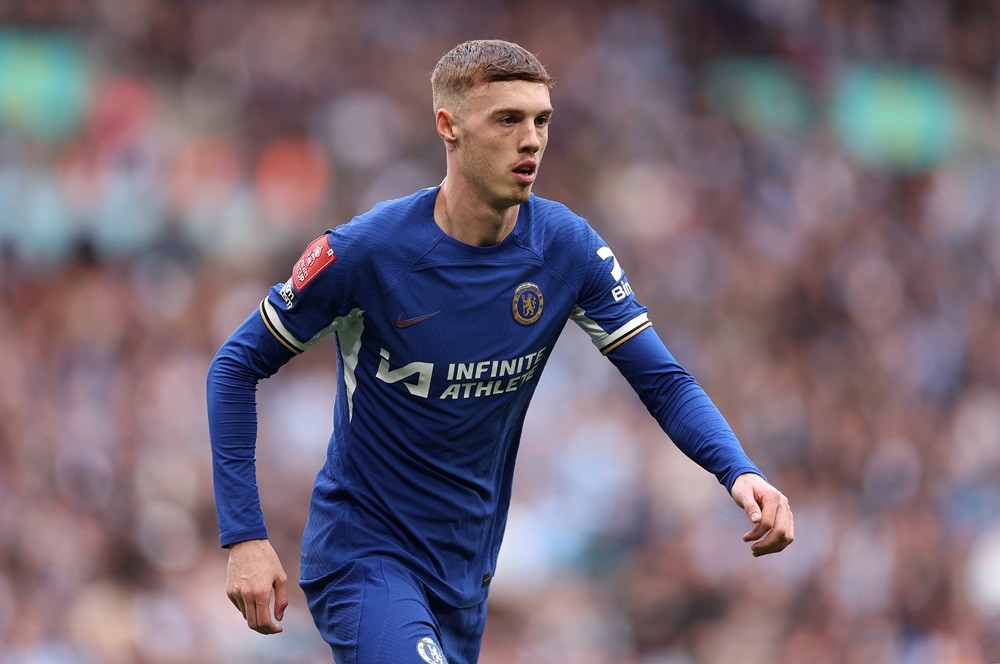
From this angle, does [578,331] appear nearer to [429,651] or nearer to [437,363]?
[437,363]

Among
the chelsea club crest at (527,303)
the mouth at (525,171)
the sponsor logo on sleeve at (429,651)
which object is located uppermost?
the mouth at (525,171)

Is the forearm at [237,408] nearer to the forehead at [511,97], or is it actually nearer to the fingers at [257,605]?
the fingers at [257,605]

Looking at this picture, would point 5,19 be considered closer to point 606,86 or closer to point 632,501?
point 606,86

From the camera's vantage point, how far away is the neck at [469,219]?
496cm

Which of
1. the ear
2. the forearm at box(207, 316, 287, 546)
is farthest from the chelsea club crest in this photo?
the forearm at box(207, 316, 287, 546)

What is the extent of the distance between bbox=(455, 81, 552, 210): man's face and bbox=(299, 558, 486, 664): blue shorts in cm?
126

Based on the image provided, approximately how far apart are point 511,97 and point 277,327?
105 centimetres

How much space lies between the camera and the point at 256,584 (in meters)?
4.67

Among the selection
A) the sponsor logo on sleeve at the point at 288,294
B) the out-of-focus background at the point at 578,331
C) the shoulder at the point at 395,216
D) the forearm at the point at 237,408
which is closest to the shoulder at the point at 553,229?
the shoulder at the point at 395,216

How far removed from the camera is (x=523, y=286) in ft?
16.5

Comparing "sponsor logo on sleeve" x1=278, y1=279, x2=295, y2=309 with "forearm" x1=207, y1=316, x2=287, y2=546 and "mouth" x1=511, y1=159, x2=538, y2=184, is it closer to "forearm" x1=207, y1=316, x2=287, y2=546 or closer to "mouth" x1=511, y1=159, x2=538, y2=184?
"forearm" x1=207, y1=316, x2=287, y2=546

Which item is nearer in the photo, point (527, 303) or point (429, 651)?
point (429, 651)

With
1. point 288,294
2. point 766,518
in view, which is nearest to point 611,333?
point 766,518

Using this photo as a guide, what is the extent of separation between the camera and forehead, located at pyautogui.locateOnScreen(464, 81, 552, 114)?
15.9 ft
